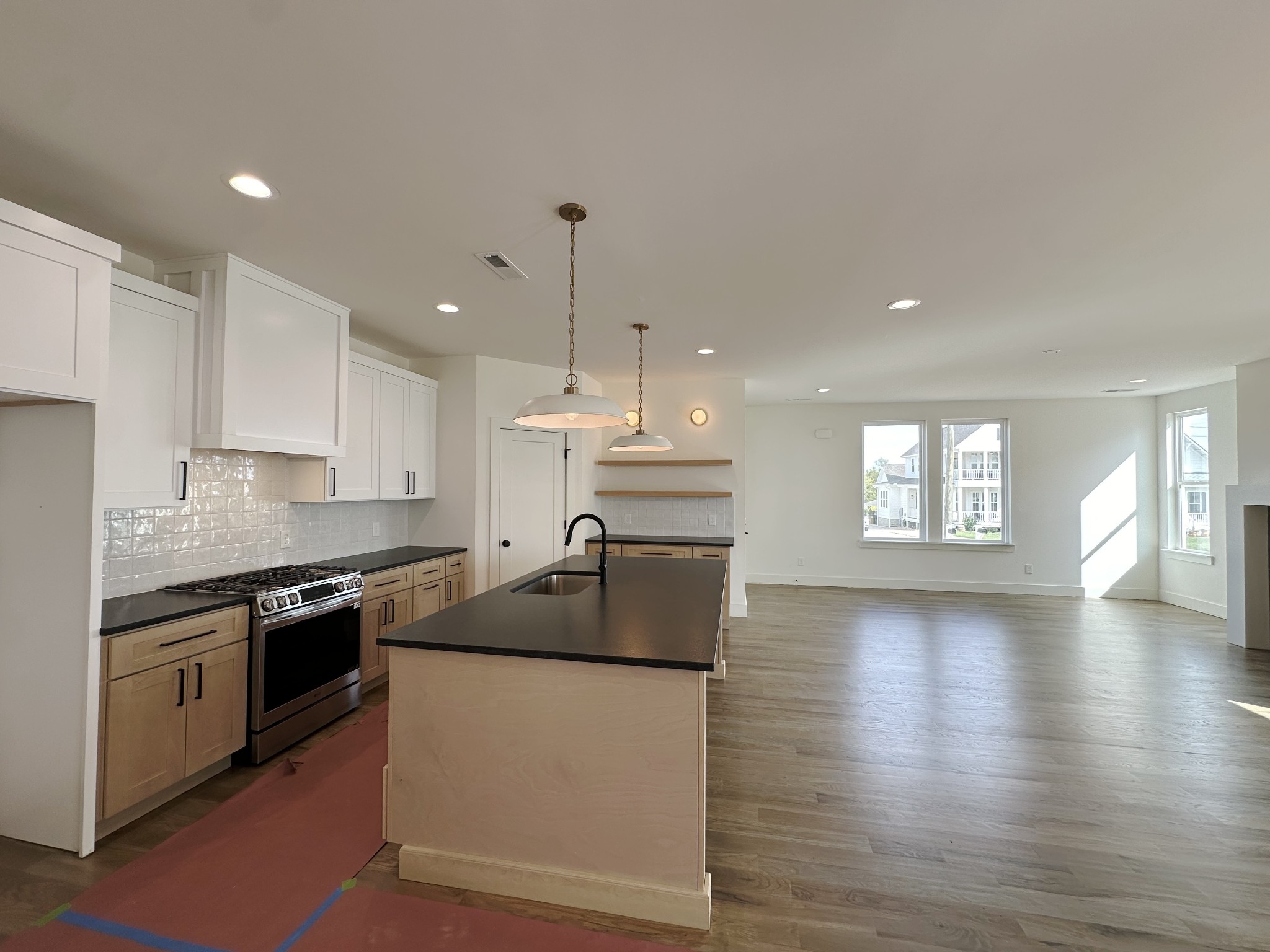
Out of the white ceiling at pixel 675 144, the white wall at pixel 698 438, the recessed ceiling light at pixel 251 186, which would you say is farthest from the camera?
the white wall at pixel 698 438

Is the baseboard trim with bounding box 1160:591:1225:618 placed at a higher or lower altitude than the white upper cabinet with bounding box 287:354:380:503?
lower

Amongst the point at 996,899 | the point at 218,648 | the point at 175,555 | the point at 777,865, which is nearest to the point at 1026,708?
the point at 996,899

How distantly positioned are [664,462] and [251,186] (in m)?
4.24

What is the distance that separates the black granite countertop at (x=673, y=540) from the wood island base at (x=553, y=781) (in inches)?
129

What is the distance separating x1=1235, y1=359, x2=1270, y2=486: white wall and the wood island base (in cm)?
624

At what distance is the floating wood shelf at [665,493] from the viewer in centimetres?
584

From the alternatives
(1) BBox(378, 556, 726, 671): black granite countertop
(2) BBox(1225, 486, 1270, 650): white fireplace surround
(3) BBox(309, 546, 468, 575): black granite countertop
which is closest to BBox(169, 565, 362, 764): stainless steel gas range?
(3) BBox(309, 546, 468, 575): black granite countertop

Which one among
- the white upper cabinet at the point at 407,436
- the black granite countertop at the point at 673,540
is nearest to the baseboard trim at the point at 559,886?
the white upper cabinet at the point at 407,436

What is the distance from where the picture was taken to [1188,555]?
630cm

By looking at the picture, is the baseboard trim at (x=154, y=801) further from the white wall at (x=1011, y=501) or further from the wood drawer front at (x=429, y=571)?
the white wall at (x=1011, y=501)

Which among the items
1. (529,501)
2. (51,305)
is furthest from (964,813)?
(51,305)

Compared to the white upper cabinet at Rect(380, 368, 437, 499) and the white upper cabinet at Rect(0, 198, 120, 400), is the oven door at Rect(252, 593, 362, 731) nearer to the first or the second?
the white upper cabinet at Rect(380, 368, 437, 499)

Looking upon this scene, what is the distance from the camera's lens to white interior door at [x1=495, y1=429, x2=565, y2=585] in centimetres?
488

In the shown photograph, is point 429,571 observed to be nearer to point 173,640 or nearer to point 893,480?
point 173,640
